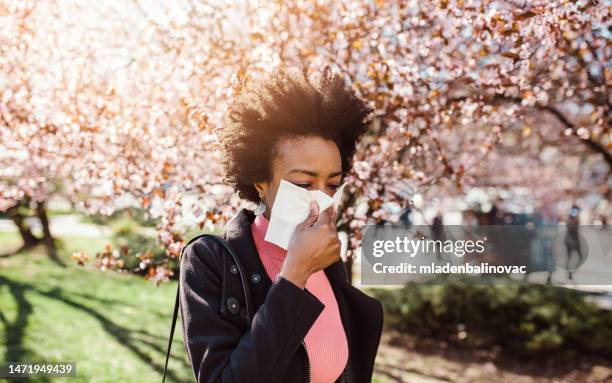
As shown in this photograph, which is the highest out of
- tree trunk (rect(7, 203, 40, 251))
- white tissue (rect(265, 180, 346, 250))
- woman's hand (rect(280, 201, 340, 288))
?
tree trunk (rect(7, 203, 40, 251))

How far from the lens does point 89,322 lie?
24.6 feet

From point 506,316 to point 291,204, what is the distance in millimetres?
6012

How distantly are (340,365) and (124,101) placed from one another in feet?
12.0

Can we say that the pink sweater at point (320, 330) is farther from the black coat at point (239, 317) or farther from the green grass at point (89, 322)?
the green grass at point (89, 322)

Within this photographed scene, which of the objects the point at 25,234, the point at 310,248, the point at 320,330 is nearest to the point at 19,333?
the point at 320,330

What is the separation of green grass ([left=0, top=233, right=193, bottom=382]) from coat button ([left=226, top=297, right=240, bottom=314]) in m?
4.41

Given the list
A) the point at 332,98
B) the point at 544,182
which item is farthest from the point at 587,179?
the point at 332,98

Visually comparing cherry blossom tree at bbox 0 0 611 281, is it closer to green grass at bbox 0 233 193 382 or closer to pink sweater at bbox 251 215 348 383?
pink sweater at bbox 251 215 348 383

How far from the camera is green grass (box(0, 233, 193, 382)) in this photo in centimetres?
601

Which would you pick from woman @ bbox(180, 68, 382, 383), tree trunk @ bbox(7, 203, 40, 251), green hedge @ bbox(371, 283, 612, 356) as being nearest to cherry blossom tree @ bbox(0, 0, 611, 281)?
woman @ bbox(180, 68, 382, 383)

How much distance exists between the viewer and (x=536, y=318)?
22.4 feet

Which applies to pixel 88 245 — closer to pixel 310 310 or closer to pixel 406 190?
pixel 406 190

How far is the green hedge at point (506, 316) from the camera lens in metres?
6.68

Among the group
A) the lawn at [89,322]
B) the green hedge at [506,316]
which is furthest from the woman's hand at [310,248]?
the green hedge at [506,316]
